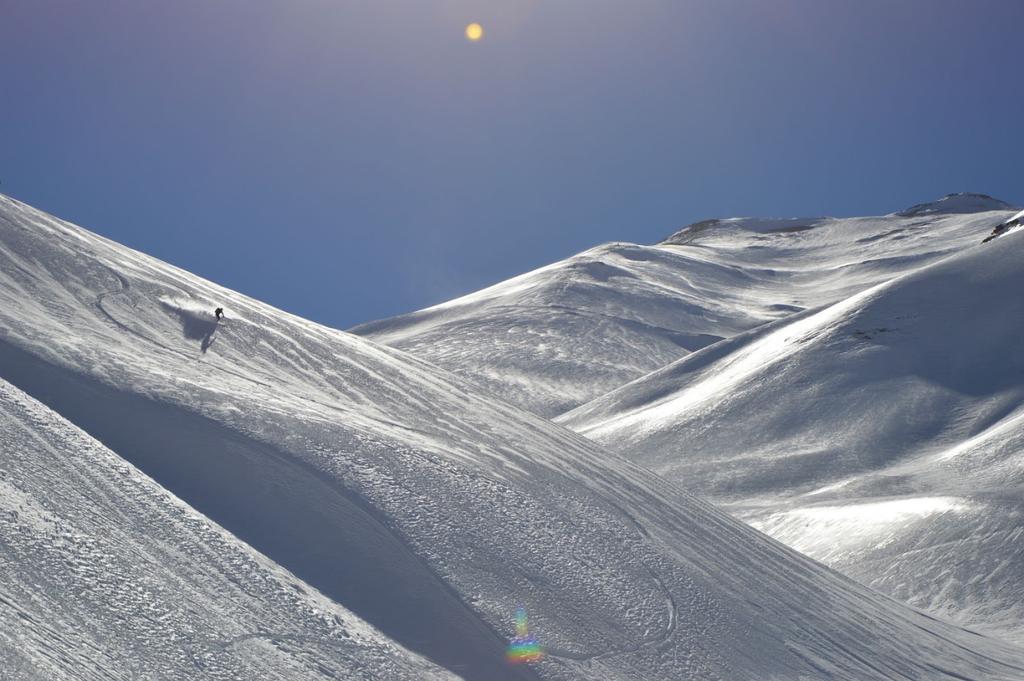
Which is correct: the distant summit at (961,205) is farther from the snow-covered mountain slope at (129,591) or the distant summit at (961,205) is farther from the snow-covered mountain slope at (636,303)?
the snow-covered mountain slope at (129,591)

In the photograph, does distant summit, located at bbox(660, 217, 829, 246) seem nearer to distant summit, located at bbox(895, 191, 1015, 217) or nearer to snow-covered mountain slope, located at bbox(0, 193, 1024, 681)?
distant summit, located at bbox(895, 191, 1015, 217)

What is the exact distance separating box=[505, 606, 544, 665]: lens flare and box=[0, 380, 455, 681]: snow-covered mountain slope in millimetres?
788

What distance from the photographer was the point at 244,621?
26.6 feet

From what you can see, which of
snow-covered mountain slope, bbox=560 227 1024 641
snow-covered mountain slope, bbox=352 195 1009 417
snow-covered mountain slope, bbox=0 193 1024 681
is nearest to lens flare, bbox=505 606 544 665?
snow-covered mountain slope, bbox=0 193 1024 681

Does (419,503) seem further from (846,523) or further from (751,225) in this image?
(751,225)

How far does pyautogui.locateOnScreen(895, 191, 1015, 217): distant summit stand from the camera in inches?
3674

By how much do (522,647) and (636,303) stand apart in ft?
163

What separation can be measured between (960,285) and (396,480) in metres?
32.1

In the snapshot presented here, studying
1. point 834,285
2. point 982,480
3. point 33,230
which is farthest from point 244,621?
point 834,285

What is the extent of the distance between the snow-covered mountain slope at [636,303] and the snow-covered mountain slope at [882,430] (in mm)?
7682

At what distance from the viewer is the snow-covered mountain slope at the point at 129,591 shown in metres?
7.05

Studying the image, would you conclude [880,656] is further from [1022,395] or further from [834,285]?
[834,285]

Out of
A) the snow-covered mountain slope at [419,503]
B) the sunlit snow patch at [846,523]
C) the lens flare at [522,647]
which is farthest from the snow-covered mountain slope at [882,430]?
the lens flare at [522,647]

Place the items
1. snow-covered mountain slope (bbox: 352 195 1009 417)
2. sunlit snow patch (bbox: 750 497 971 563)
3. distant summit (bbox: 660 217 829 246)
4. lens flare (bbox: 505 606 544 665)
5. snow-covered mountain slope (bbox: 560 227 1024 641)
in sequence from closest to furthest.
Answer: lens flare (bbox: 505 606 544 665) → snow-covered mountain slope (bbox: 560 227 1024 641) → sunlit snow patch (bbox: 750 497 971 563) → snow-covered mountain slope (bbox: 352 195 1009 417) → distant summit (bbox: 660 217 829 246)
